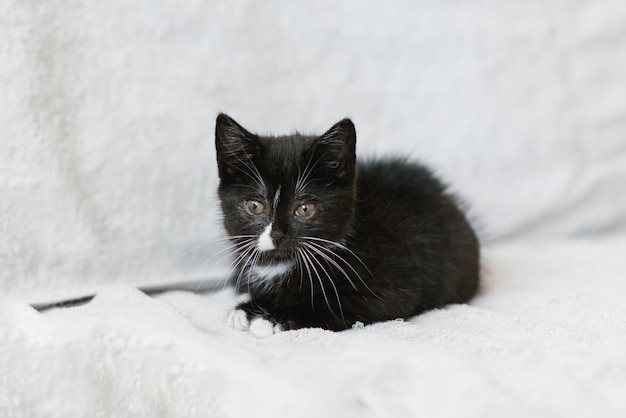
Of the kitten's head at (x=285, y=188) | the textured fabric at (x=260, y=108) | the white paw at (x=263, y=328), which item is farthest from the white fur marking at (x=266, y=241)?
the textured fabric at (x=260, y=108)

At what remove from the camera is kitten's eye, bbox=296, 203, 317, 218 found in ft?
4.59

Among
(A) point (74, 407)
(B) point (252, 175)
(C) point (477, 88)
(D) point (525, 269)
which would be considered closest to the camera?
(A) point (74, 407)

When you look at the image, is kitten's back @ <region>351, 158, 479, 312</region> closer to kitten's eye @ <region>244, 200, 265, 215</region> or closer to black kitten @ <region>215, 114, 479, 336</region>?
black kitten @ <region>215, 114, 479, 336</region>

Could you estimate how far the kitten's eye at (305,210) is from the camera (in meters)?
1.40

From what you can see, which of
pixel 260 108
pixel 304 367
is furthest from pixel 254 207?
pixel 260 108

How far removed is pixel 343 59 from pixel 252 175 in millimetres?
725

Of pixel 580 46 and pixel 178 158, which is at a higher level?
pixel 580 46

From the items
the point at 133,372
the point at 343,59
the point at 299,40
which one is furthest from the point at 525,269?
the point at 133,372

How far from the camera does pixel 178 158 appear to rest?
184 cm

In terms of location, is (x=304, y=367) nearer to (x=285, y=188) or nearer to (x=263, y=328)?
(x=263, y=328)

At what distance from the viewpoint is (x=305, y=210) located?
140cm

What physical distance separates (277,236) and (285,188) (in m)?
0.11

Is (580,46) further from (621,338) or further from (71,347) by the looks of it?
(71,347)

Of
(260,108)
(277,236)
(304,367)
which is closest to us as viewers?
(304,367)
